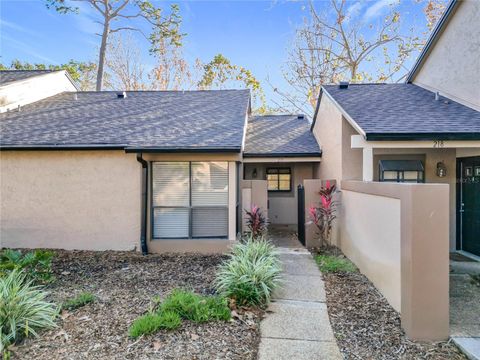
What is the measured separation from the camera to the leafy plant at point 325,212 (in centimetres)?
863

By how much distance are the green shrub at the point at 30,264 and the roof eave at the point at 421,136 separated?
7.04 metres

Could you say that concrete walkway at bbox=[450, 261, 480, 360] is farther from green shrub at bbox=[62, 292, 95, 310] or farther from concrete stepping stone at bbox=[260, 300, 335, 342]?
green shrub at bbox=[62, 292, 95, 310]

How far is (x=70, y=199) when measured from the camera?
870 cm

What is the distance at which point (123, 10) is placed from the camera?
21.3 meters

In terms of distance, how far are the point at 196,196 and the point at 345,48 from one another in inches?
727

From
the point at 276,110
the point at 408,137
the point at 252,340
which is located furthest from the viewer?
the point at 276,110

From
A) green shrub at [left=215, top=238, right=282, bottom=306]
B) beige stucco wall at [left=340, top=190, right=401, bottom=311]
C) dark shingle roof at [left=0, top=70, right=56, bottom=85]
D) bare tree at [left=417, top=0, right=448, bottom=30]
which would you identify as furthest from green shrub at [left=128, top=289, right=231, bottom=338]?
bare tree at [left=417, top=0, right=448, bottom=30]

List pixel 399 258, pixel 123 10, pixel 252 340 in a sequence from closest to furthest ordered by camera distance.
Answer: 1. pixel 252 340
2. pixel 399 258
3. pixel 123 10

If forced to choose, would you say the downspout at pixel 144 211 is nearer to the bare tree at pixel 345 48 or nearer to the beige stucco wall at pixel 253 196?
the beige stucco wall at pixel 253 196

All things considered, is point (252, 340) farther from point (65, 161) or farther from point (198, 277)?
point (65, 161)

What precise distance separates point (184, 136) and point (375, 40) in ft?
60.9

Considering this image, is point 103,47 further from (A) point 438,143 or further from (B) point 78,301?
(A) point 438,143

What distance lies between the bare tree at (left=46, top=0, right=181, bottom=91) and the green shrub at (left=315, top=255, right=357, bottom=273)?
1865cm

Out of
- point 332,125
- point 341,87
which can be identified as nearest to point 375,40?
point 341,87
